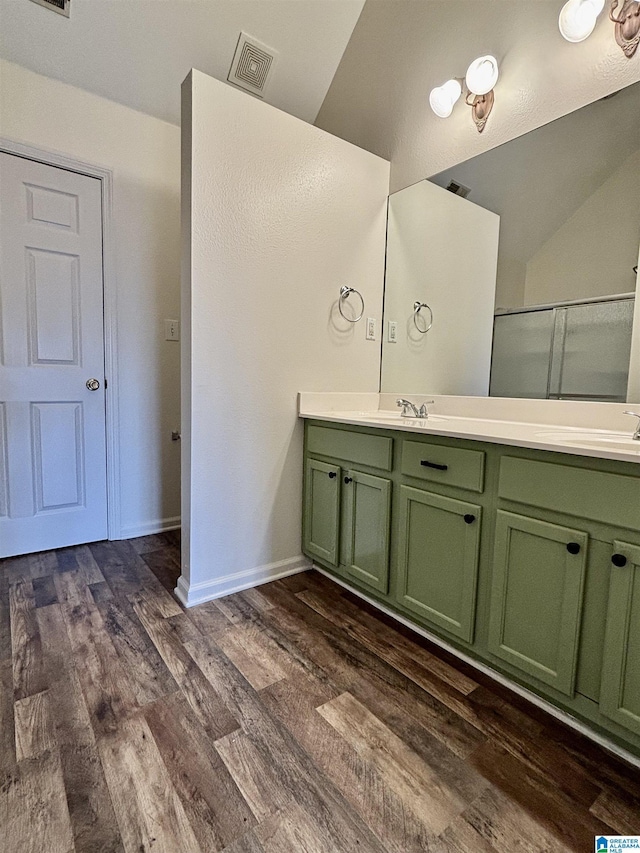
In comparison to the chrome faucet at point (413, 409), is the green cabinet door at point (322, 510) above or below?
below

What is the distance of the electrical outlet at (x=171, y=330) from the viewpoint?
8.27ft

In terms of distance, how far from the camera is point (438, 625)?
149 cm

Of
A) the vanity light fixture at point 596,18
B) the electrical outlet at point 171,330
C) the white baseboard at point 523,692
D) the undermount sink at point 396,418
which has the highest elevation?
the vanity light fixture at point 596,18

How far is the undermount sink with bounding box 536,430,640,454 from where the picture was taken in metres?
1.25

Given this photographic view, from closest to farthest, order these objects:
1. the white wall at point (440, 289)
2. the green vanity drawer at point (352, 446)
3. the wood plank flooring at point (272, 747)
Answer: the wood plank flooring at point (272, 747), the green vanity drawer at point (352, 446), the white wall at point (440, 289)

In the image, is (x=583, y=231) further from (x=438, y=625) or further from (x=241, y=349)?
(x=438, y=625)

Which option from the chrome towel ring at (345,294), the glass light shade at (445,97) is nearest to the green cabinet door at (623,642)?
the chrome towel ring at (345,294)

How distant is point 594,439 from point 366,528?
89 centimetres

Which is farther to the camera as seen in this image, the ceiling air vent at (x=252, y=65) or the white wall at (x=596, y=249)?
the ceiling air vent at (x=252, y=65)

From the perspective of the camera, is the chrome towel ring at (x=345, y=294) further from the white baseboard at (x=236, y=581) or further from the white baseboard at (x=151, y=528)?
the white baseboard at (x=151, y=528)

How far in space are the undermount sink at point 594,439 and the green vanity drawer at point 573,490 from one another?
114mm

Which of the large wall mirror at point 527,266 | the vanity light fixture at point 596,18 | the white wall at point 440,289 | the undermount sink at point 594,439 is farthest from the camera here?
the white wall at point 440,289

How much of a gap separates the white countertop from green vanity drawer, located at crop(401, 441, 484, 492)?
56 millimetres

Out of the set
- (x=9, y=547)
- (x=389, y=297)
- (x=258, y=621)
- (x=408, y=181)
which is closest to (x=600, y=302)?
(x=389, y=297)
